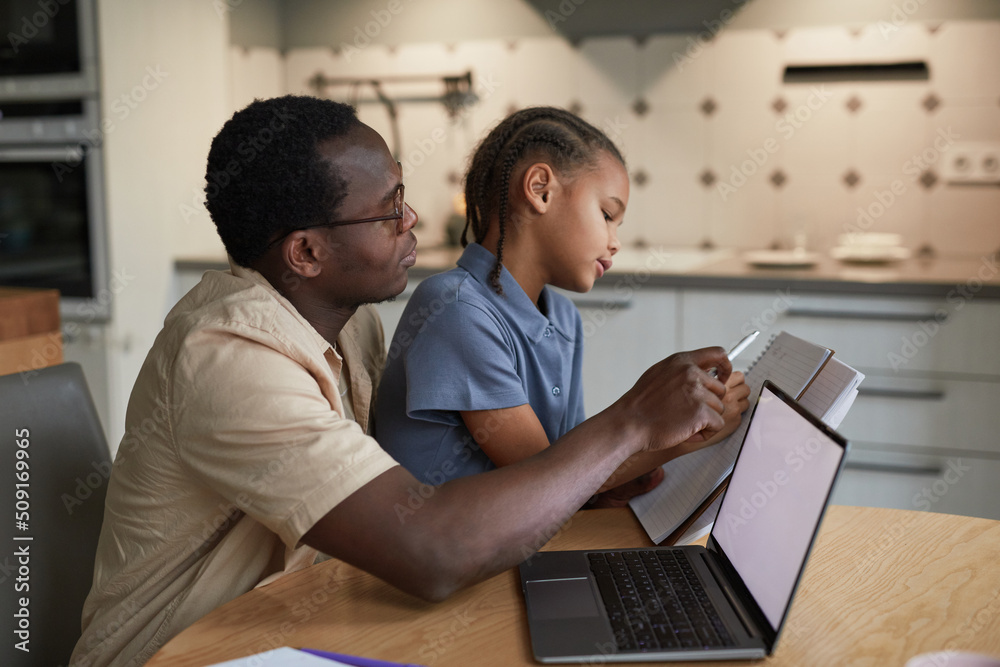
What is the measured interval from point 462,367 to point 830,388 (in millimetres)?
439

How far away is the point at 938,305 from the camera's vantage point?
2.17 metres

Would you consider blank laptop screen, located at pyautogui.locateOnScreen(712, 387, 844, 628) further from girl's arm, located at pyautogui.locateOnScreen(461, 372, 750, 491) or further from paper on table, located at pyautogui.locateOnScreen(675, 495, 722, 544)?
girl's arm, located at pyautogui.locateOnScreen(461, 372, 750, 491)

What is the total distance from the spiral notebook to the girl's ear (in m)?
0.36

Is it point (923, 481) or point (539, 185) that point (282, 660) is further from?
point (923, 481)

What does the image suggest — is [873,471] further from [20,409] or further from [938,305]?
[20,409]

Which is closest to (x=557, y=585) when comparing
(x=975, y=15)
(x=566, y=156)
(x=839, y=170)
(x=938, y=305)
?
(x=566, y=156)

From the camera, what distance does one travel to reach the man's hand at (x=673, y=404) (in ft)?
3.00

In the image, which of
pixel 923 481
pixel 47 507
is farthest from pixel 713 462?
pixel 923 481

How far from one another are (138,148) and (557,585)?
223cm

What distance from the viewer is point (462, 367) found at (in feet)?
3.66

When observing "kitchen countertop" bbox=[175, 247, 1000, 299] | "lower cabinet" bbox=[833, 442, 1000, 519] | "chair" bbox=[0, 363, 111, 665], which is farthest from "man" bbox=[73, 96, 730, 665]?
"lower cabinet" bbox=[833, 442, 1000, 519]

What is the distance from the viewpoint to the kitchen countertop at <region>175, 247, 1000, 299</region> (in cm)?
217

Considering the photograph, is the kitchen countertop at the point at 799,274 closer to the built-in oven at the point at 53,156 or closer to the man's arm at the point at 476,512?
the built-in oven at the point at 53,156

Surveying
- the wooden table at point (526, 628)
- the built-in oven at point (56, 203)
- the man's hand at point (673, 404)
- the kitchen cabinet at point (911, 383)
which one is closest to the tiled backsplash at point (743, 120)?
the kitchen cabinet at point (911, 383)
